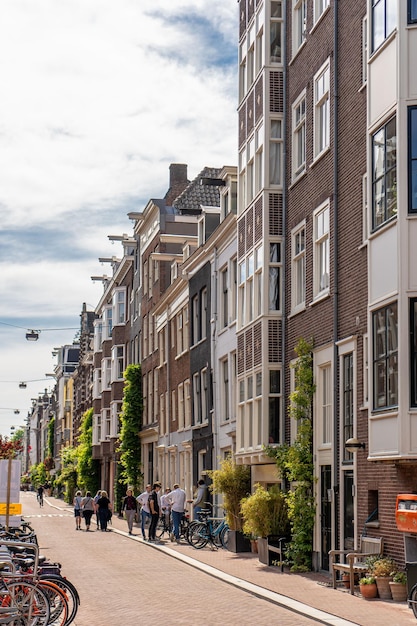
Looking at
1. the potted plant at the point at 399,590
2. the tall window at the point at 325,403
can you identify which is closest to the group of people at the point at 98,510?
the tall window at the point at 325,403

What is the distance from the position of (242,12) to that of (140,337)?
2926 centimetres

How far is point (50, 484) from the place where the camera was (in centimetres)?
12912

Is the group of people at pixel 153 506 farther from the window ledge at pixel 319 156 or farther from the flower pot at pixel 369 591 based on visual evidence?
the flower pot at pixel 369 591

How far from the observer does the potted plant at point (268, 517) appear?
2405cm

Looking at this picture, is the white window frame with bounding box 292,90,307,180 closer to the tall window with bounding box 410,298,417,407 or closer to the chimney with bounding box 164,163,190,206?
the tall window with bounding box 410,298,417,407

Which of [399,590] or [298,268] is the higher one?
[298,268]

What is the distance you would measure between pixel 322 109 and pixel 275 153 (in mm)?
3568

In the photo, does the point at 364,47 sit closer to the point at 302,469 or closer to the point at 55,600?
the point at 302,469

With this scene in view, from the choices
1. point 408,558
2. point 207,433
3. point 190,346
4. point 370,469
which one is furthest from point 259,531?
point 190,346

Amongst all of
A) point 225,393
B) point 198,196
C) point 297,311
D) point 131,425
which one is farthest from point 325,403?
point 131,425

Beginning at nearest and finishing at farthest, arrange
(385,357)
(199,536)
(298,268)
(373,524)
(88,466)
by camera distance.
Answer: (385,357), (373,524), (298,268), (199,536), (88,466)

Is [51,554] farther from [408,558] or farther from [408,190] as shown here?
[408,190]

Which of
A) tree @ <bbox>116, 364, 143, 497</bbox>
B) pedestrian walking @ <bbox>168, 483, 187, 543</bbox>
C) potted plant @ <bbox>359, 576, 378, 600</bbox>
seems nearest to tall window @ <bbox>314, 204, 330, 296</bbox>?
potted plant @ <bbox>359, 576, 378, 600</bbox>

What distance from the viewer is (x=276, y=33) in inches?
1095
